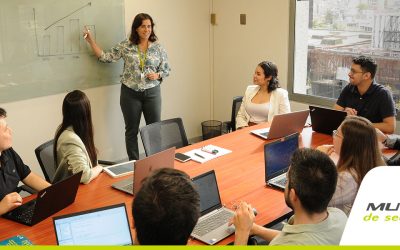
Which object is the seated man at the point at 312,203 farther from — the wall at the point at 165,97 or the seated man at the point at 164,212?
the wall at the point at 165,97

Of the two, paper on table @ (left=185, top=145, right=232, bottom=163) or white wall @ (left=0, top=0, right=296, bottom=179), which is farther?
white wall @ (left=0, top=0, right=296, bottom=179)

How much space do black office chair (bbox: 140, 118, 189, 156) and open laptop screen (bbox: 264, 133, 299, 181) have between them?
1076 mm

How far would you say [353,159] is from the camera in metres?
2.57

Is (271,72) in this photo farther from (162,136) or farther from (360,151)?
(360,151)

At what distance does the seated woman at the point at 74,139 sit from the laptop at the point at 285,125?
148 cm

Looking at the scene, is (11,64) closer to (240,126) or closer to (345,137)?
(240,126)

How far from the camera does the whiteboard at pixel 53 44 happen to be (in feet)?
13.7

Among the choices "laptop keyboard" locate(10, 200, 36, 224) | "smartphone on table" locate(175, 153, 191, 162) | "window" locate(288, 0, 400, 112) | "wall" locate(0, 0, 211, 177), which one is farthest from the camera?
"window" locate(288, 0, 400, 112)

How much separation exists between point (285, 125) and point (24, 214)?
2.15 m

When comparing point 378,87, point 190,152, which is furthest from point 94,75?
point 378,87

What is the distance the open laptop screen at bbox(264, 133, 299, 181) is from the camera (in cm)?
293

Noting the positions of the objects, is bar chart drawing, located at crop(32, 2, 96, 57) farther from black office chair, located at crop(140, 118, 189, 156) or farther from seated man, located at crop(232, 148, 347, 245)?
seated man, located at crop(232, 148, 347, 245)

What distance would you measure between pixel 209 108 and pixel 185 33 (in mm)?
1149

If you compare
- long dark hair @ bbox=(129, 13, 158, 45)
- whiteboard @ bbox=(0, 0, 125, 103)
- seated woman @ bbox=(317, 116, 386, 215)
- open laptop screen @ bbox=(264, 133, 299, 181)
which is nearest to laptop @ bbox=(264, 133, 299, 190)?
open laptop screen @ bbox=(264, 133, 299, 181)
